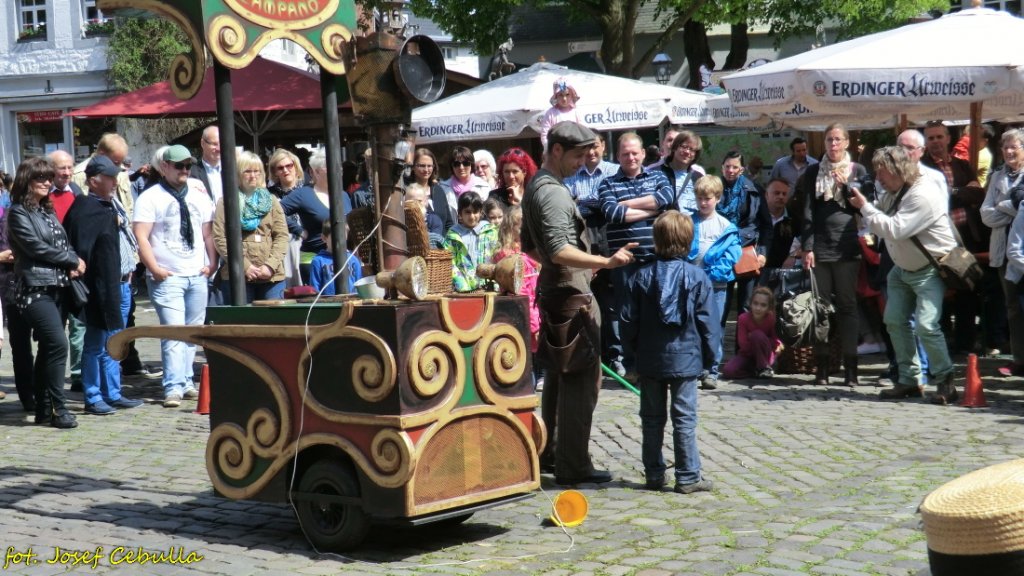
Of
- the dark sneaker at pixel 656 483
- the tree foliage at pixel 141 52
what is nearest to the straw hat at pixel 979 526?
Result: the dark sneaker at pixel 656 483

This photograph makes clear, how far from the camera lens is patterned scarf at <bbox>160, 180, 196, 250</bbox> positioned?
1004cm

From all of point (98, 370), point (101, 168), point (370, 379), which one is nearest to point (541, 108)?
point (101, 168)

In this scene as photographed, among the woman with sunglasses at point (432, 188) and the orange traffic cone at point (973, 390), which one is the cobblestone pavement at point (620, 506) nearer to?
the orange traffic cone at point (973, 390)

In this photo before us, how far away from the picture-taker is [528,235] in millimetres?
7180

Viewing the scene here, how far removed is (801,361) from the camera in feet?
36.3

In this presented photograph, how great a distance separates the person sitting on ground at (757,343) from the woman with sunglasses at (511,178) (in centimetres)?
222

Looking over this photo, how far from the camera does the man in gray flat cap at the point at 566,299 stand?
22.7ft

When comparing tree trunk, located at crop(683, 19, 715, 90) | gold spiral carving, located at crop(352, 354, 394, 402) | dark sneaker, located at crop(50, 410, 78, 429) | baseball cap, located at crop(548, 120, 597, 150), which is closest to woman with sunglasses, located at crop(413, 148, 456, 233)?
dark sneaker, located at crop(50, 410, 78, 429)

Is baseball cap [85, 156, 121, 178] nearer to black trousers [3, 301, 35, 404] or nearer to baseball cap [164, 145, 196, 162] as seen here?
baseball cap [164, 145, 196, 162]

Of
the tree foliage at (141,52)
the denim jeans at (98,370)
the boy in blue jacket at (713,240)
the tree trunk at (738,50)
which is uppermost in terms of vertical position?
the tree foliage at (141,52)

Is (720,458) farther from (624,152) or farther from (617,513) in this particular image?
(624,152)

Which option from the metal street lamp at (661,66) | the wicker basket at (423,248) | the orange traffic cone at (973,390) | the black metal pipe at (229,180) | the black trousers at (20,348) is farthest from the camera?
the metal street lamp at (661,66)

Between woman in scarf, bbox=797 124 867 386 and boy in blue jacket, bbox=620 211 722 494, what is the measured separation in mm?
Answer: 3377

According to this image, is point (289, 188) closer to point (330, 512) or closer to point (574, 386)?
point (574, 386)
